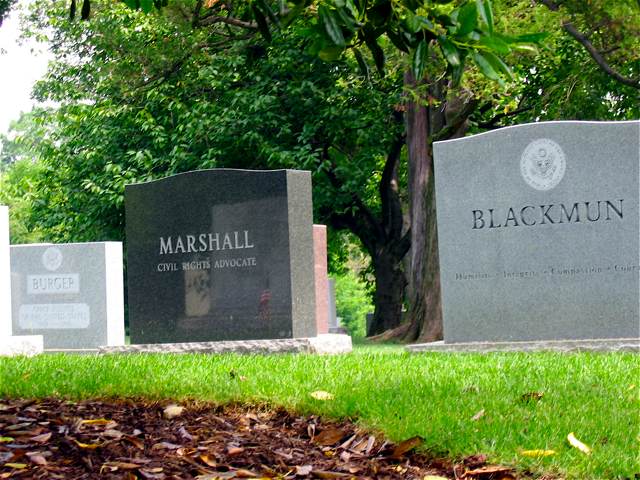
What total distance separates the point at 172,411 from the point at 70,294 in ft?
38.1

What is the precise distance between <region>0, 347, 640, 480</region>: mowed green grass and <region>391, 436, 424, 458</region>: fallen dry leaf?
0.07m

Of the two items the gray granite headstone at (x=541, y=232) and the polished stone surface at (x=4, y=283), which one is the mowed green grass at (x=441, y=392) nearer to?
the gray granite headstone at (x=541, y=232)

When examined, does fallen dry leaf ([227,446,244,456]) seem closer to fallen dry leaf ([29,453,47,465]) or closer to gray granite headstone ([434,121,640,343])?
fallen dry leaf ([29,453,47,465])

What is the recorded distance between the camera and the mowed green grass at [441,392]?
16.9ft

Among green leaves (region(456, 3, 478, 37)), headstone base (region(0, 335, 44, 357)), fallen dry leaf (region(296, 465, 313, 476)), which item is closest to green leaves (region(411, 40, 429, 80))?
green leaves (region(456, 3, 478, 37))

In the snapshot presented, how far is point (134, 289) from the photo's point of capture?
12195 mm

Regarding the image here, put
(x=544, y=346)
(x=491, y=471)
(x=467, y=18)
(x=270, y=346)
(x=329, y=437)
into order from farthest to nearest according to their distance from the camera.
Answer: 1. (x=270, y=346)
2. (x=544, y=346)
3. (x=329, y=437)
4. (x=491, y=471)
5. (x=467, y=18)

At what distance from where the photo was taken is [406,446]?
513 centimetres

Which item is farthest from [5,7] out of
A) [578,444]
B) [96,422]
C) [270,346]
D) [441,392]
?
[270,346]

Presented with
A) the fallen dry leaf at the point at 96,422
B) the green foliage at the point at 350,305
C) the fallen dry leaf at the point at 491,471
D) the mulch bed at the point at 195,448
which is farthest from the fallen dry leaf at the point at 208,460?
the green foliage at the point at 350,305

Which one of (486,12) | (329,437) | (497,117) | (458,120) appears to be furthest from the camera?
(497,117)

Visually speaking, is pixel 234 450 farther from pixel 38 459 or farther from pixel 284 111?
pixel 284 111

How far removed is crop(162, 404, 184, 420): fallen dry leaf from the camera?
229 inches

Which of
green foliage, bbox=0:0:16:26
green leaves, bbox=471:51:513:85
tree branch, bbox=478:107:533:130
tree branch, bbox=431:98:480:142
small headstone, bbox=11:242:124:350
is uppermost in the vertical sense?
tree branch, bbox=478:107:533:130
